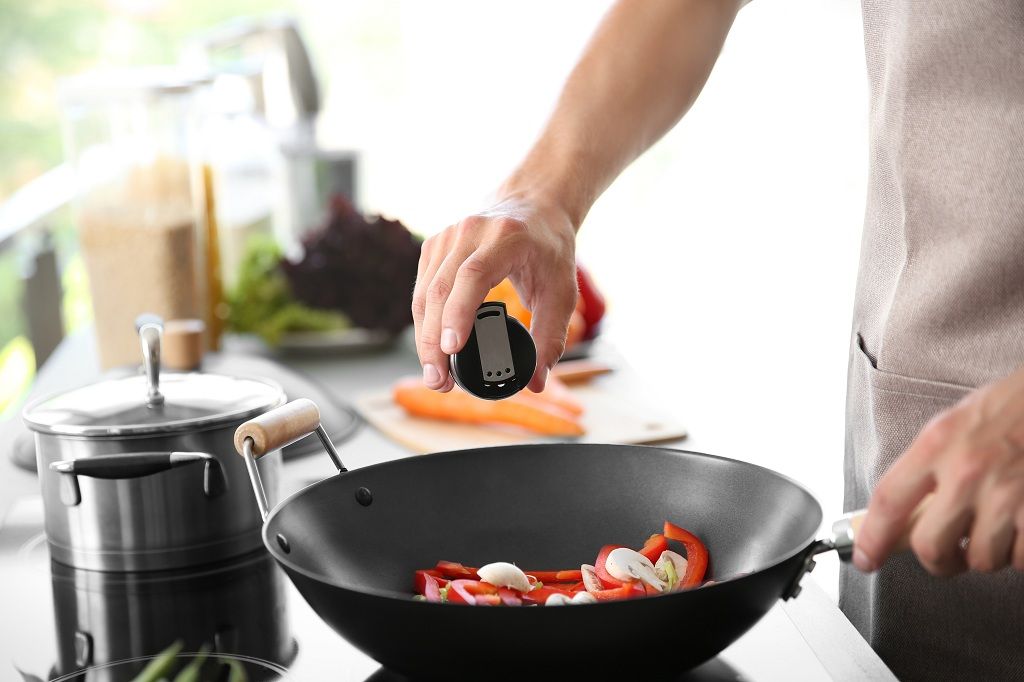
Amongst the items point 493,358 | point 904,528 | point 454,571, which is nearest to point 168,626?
point 454,571

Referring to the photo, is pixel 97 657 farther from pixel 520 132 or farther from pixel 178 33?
pixel 178 33

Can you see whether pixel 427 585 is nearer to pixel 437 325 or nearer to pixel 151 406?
pixel 437 325

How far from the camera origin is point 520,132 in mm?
5988

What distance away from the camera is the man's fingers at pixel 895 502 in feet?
2.22

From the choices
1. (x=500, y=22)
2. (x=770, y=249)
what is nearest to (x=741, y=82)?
(x=770, y=249)

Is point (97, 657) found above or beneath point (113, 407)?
beneath

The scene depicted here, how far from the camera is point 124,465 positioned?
3.21ft

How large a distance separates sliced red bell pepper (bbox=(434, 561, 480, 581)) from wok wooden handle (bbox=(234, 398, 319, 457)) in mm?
178

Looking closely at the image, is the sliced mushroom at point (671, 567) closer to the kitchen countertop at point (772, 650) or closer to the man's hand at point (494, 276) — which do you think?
the kitchen countertop at point (772, 650)

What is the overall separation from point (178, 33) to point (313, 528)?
9.05m

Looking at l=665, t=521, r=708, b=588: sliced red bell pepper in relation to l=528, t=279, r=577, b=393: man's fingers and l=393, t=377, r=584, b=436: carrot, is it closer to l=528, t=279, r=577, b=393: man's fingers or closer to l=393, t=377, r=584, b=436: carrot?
l=528, t=279, r=577, b=393: man's fingers

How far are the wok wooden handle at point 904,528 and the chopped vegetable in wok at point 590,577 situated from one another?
0.47ft

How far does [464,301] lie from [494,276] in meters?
0.05

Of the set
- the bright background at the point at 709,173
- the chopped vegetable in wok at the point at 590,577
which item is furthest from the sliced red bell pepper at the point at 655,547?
the bright background at the point at 709,173
